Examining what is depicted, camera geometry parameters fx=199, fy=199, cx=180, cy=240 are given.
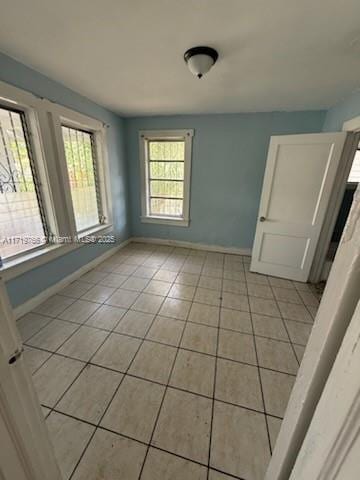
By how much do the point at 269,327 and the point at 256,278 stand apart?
99 centimetres

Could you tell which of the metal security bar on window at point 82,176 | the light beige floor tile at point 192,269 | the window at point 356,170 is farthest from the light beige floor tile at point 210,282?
the window at point 356,170

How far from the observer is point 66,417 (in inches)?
48.5

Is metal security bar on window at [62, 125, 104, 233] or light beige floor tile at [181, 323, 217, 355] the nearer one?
light beige floor tile at [181, 323, 217, 355]

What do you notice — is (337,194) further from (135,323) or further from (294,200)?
(135,323)

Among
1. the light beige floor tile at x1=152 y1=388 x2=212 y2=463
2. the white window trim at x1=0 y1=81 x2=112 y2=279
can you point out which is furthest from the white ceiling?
the light beige floor tile at x1=152 y1=388 x2=212 y2=463

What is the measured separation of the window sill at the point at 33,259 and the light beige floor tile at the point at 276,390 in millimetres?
2164

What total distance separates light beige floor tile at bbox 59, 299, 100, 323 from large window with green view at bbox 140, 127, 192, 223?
6.89 feet

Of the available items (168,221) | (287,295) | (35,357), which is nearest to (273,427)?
(287,295)

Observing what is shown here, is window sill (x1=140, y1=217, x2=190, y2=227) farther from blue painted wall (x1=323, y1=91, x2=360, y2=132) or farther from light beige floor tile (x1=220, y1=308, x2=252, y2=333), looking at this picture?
blue painted wall (x1=323, y1=91, x2=360, y2=132)

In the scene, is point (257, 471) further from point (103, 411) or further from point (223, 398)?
point (103, 411)

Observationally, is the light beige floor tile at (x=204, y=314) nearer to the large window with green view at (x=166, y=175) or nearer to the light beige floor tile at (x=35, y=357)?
the light beige floor tile at (x=35, y=357)

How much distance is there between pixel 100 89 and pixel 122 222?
2.06m

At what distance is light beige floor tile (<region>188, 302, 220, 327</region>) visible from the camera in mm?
2043

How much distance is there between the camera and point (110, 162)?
10.6 ft
